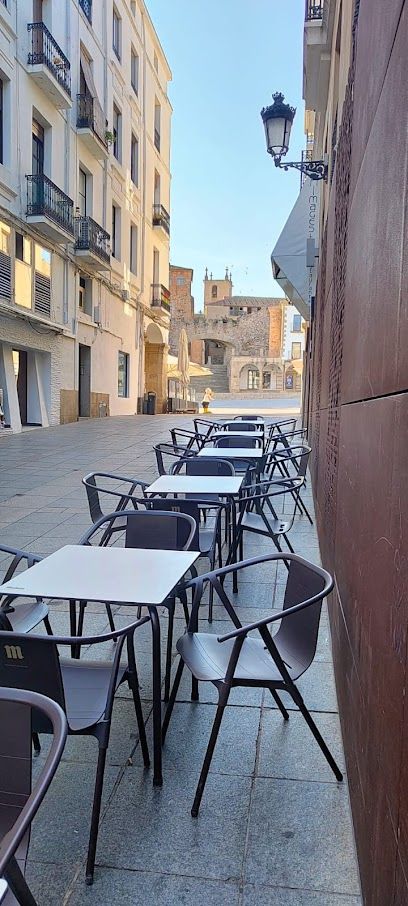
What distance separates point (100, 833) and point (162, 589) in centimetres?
78

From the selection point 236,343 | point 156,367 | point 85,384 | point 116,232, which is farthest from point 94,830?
point 236,343

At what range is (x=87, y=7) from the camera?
1911 cm

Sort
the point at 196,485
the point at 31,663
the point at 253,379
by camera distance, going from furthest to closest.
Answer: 1. the point at 253,379
2. the point at 196,485
3. the point at 31,663

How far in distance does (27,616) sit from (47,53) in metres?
16.5

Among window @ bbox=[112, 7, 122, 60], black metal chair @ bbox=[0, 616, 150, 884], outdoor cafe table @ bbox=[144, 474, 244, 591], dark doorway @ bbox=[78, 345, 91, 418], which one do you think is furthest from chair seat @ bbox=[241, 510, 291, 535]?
window @ bbox=[112, 7, 122, 60]

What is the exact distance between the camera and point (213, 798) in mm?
2229

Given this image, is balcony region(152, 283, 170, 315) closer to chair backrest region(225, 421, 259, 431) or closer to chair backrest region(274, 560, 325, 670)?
chair backrest region(225, 421, 259, 431)

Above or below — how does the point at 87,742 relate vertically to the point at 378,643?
below

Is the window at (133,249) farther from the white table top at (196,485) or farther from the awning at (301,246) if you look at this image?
the white table top at (196,485)

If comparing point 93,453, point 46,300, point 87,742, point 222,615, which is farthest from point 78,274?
point 87,742

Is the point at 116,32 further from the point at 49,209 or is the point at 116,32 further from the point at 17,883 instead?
the point at 17,883

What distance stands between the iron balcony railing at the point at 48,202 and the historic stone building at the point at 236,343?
39252 mm

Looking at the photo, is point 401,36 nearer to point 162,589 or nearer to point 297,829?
point 162,589

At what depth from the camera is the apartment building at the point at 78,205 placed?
14.8m
